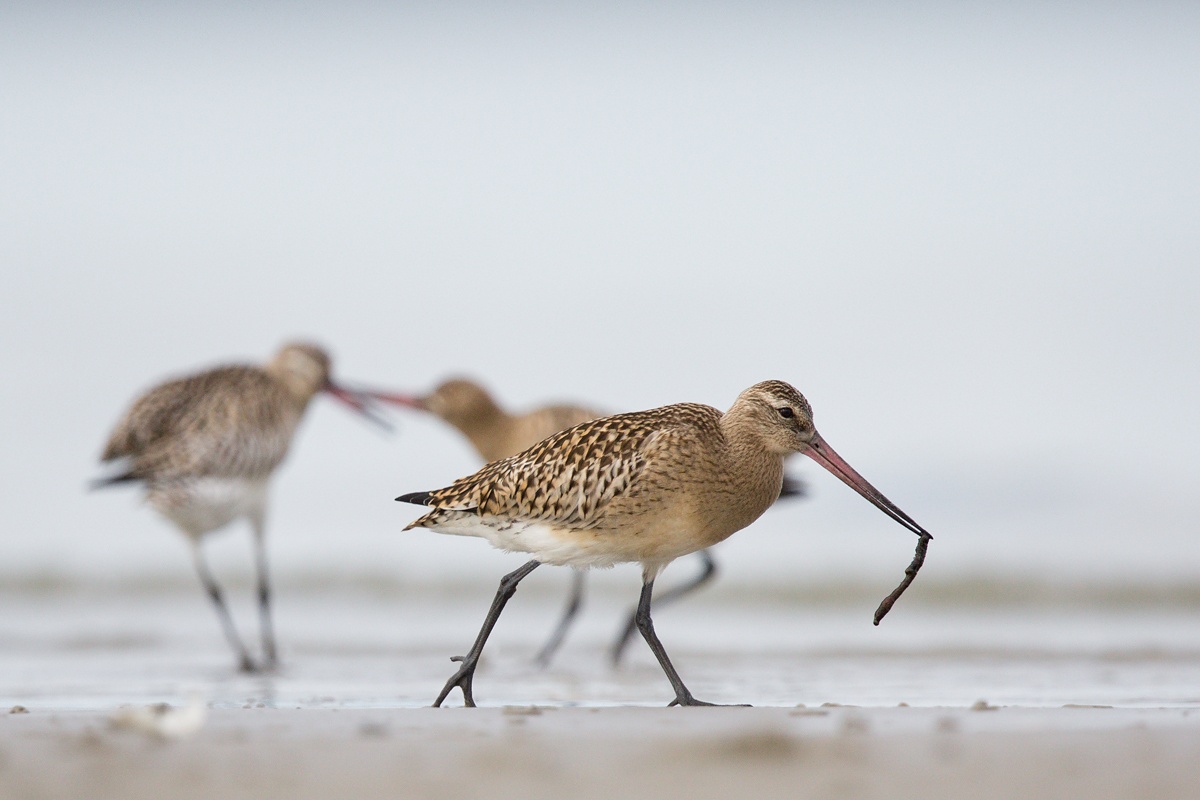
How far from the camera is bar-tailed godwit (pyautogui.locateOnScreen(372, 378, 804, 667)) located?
955 cm

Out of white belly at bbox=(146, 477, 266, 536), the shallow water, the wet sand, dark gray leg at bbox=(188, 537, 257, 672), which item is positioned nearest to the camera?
the wet sand

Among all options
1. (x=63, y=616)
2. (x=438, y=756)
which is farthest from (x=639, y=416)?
(x=63, y=616)

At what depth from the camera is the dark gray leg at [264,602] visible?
9.20m

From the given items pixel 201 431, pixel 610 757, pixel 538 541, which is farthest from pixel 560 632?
pixel 610 757

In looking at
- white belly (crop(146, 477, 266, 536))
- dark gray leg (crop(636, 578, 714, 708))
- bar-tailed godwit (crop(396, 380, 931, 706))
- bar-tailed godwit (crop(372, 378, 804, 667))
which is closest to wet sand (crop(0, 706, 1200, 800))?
dark gray leg (crop(636, 578, 714, 708))

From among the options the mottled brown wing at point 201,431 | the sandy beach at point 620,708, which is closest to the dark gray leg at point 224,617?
the sandy beach at point 620,708

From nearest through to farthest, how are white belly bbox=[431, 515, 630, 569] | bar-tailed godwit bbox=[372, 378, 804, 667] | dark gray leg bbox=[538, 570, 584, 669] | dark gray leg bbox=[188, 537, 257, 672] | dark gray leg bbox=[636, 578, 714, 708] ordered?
dark gray leg bbox=[636, 578, 714, 708], white belly bbox=[431, 515, 630, 569], dark gray leg bbox=[188, 537, 257, 672], dark gray leg bbox=[538, 570, 584, 669], bar-tailed godwit bbox=[372, 378, 804, 667]

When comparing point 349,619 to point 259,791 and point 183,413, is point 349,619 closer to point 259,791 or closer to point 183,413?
point 183,413

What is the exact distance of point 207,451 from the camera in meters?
9.94

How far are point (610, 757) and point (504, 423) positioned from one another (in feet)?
22.7

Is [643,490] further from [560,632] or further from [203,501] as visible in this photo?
[203,501]

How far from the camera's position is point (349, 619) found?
12.8 m

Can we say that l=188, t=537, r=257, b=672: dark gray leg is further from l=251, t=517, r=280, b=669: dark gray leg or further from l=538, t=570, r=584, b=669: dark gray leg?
l=538, t=570, r=584, b=669: dark gray leg

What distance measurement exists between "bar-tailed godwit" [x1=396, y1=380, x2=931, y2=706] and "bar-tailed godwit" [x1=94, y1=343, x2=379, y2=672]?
4.04m
